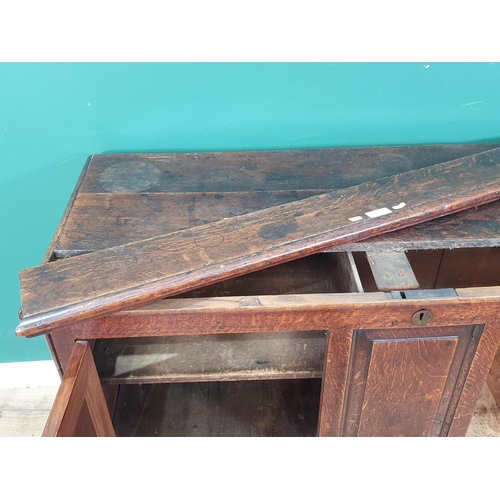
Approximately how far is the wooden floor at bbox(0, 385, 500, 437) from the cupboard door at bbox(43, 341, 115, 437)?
577 millimetres

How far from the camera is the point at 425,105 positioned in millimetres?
1093

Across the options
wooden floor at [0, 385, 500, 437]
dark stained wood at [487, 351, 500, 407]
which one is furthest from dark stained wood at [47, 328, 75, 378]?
dark stained wood at [487, 351, 500, 407]

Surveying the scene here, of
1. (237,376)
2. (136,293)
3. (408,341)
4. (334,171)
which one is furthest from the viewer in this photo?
(334,171)

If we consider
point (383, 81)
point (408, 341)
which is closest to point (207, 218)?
point (408, 341)

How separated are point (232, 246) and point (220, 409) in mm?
578

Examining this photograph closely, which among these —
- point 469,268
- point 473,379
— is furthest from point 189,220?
point 469,268

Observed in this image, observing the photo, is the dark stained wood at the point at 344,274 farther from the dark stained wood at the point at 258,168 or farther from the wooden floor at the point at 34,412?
the wooden floor at the point at 34,412

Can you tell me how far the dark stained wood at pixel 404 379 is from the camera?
31.1 inches

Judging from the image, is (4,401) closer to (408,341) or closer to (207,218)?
(207,218)

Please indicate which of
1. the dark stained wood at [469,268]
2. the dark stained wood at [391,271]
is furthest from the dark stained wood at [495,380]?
the dark stained wood at [391,271]

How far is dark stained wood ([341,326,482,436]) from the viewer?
790mm

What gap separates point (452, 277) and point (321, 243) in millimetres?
709

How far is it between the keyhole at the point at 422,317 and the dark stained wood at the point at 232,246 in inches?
5.8

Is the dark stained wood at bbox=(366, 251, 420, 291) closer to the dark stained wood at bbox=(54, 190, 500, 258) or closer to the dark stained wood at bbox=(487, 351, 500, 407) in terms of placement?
the dark stained wood at bbox=(54, 190, 500, 258)
